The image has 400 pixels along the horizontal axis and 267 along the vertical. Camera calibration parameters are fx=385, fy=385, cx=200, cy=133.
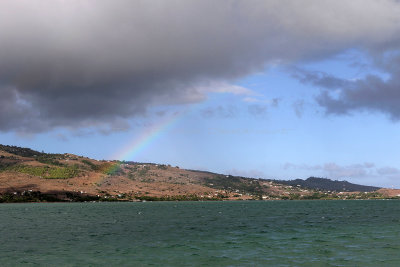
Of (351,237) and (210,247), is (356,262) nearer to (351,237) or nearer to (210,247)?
(210,247)

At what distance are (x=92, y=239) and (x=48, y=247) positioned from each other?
9690 mm

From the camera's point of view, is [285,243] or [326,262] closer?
[326,262]

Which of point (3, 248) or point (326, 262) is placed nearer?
point (326, 262)

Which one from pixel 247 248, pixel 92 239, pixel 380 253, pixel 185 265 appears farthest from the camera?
pixel 92 239

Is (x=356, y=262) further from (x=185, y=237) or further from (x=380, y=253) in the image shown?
(x=185, y=237)

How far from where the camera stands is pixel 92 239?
6253 cm

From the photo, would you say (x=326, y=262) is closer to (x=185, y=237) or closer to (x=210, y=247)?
(x=210, y=247)

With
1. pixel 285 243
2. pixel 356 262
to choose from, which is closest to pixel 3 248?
pixel 285 243

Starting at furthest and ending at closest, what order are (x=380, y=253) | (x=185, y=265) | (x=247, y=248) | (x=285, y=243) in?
(x=285, y=243)
(x=247, y=248)
(x=380, y=253)
(x=185, y=265)

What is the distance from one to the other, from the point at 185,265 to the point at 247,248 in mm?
14081

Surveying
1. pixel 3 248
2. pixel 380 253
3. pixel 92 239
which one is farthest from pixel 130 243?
pixel 380 253

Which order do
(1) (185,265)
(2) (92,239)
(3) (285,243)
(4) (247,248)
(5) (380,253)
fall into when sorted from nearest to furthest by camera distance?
(1) (185,265) < (5) (380,253) < (4) (247,248) < (3) (285,243) < (2) (92,239)

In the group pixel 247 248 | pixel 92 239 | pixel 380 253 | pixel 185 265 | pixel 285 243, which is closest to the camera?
pixel 185 265

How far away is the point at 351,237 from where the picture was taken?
62.7 m
